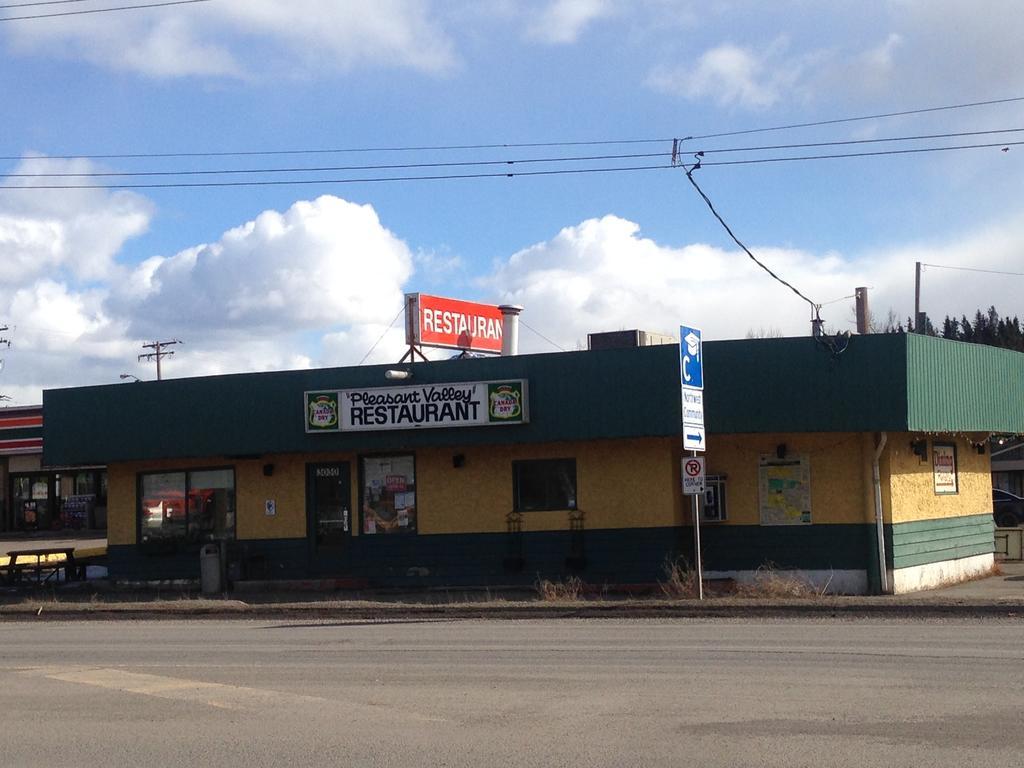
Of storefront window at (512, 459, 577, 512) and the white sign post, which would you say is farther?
storefront window at (512, 459, 577, 512)

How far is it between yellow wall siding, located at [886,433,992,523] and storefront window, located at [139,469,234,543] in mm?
13150

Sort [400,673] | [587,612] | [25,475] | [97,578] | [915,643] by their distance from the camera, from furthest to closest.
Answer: [25,475] < [97,578] < [587,612] < [915,643] < [400,673]

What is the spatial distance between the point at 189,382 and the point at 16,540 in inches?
1048

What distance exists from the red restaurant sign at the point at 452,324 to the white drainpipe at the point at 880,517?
9920 mm

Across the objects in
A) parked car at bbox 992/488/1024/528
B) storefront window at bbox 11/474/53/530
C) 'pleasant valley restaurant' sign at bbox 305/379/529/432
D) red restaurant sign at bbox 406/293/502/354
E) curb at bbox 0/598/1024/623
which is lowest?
curb at bbox 0/598/1024/623

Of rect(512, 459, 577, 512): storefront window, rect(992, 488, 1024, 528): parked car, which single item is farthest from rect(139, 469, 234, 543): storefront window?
rect(992, 488, 1024, 528): parked car

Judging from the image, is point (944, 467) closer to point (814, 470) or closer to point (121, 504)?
point (814, 470)

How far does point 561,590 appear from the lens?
21.7 metres

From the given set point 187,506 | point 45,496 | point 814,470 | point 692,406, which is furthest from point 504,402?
point 45,496

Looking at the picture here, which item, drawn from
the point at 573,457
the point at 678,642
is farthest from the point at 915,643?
the point at 573,457

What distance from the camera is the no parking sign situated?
19.5m

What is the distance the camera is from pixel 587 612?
63.2ft

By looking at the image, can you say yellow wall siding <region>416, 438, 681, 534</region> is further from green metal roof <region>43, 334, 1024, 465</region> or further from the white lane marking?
the white lane marking

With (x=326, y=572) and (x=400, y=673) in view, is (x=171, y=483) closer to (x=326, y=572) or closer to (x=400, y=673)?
(x=326, y=572)
